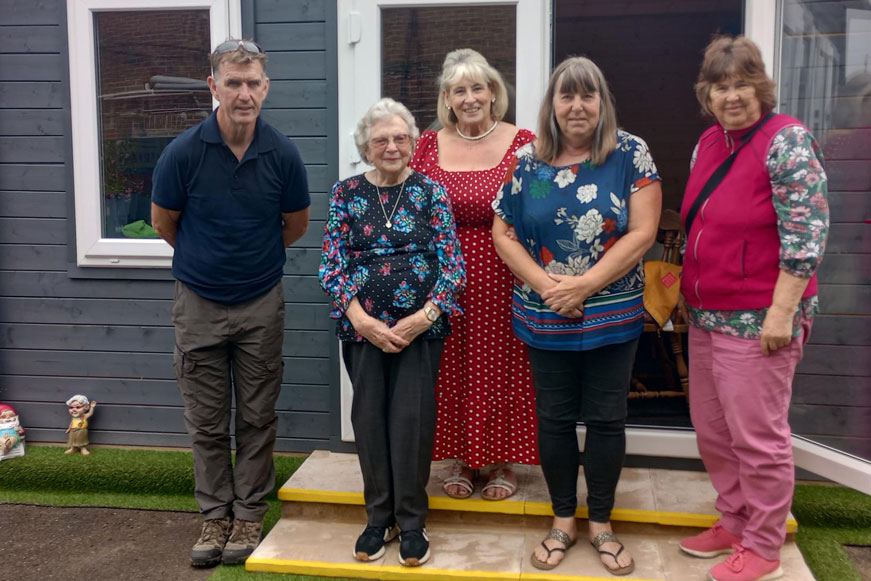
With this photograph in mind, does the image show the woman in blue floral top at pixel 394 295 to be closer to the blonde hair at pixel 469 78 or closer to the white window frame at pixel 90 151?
the blonde hair at pixel 469 78

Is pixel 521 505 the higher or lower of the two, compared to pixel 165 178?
lower

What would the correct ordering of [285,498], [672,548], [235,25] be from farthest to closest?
[235,25] → [285,498] → [672,548]

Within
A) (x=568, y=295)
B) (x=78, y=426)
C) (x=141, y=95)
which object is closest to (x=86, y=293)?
(x=78, y=426)

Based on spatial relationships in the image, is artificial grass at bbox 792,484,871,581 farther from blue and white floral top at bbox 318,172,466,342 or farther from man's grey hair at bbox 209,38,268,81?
man's grey hair at bbox 209,38,268,81

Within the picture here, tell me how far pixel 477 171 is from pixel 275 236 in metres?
0.71

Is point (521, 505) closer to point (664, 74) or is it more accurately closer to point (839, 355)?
point (839, 355)

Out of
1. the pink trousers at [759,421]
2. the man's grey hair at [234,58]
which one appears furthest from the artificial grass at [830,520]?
the man's grey hair at [234,58]

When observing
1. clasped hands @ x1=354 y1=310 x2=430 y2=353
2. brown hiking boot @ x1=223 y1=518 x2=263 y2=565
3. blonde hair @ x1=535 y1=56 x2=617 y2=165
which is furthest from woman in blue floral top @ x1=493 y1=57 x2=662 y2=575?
brown hiking boot @ x1=223 y1=518 x2=263 y2=565

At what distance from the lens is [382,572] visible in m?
2.63

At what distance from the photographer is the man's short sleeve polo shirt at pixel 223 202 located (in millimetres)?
2670

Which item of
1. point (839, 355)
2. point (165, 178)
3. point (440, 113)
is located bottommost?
point (839, 355)

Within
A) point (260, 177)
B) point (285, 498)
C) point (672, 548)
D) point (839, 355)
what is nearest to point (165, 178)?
point (260, 177)

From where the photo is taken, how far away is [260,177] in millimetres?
2721

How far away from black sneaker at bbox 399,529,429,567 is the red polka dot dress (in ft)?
1.15
